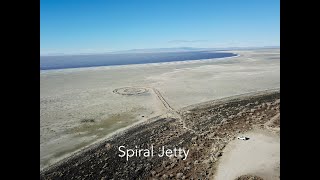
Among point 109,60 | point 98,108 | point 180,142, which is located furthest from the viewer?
point 109,60

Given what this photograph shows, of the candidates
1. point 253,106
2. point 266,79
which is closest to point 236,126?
point 253,106

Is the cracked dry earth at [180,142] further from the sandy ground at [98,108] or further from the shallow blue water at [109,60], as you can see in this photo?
the shallow blue water at [109,60]

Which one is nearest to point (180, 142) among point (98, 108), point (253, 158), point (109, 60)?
point (253, 158)

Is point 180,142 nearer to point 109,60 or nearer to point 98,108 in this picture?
point 98,108

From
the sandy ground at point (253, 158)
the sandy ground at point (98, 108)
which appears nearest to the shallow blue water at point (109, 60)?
the sandy ground at point (98, 108)

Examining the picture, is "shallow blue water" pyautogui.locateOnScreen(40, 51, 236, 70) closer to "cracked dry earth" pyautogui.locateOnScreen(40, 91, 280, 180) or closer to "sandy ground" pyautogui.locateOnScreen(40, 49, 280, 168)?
"sandy ground" pyautogui.locateOnScreen(40, 49, 280, 168)

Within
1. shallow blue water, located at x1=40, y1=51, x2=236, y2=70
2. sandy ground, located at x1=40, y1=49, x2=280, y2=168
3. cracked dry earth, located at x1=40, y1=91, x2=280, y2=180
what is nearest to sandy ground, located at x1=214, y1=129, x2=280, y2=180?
cracked dry earth, located at x1=40, y1=91, x2=280, y2=180
